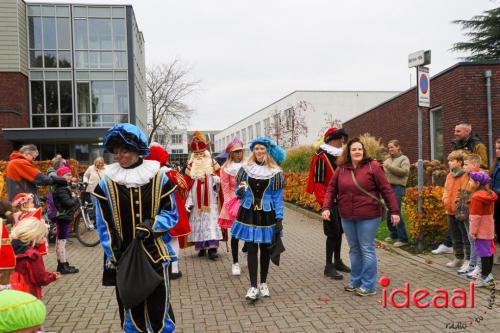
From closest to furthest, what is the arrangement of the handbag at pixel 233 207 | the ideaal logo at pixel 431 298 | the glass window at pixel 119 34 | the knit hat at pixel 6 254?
the knit hat at pixel 6 254 → the ideaal logo at pixel 431 298 → the handbag at pixel 233 207 → the glass window at pixel 119 34

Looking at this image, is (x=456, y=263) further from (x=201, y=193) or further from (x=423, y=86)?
(x=201, y=193)

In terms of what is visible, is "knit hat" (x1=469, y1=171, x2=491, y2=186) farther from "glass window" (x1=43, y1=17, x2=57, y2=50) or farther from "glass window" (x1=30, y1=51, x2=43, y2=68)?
"glass window" (x1=43, y1=17, x2=57, y2=50)

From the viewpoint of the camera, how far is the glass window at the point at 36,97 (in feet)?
90.5

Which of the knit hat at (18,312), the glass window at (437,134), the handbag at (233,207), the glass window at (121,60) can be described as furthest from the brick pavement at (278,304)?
the glass window at (121,60)

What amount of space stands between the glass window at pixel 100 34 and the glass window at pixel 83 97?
2396 millimetres

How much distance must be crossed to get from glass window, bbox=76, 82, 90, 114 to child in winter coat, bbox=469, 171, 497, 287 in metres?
26.3

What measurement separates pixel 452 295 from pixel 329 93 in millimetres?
38070

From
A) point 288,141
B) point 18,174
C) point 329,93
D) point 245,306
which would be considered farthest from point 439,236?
point 329,93

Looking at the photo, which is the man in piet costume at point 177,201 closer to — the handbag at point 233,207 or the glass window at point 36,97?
the handbag at point 233,207

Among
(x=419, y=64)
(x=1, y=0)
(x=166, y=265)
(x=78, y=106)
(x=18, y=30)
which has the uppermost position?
(x=1, y=0)

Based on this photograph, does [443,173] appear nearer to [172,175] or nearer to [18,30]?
[172,175]

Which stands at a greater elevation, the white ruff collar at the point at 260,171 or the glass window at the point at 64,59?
the glass window at the point at 64,59

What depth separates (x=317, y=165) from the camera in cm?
681

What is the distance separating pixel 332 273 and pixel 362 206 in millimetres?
1422
